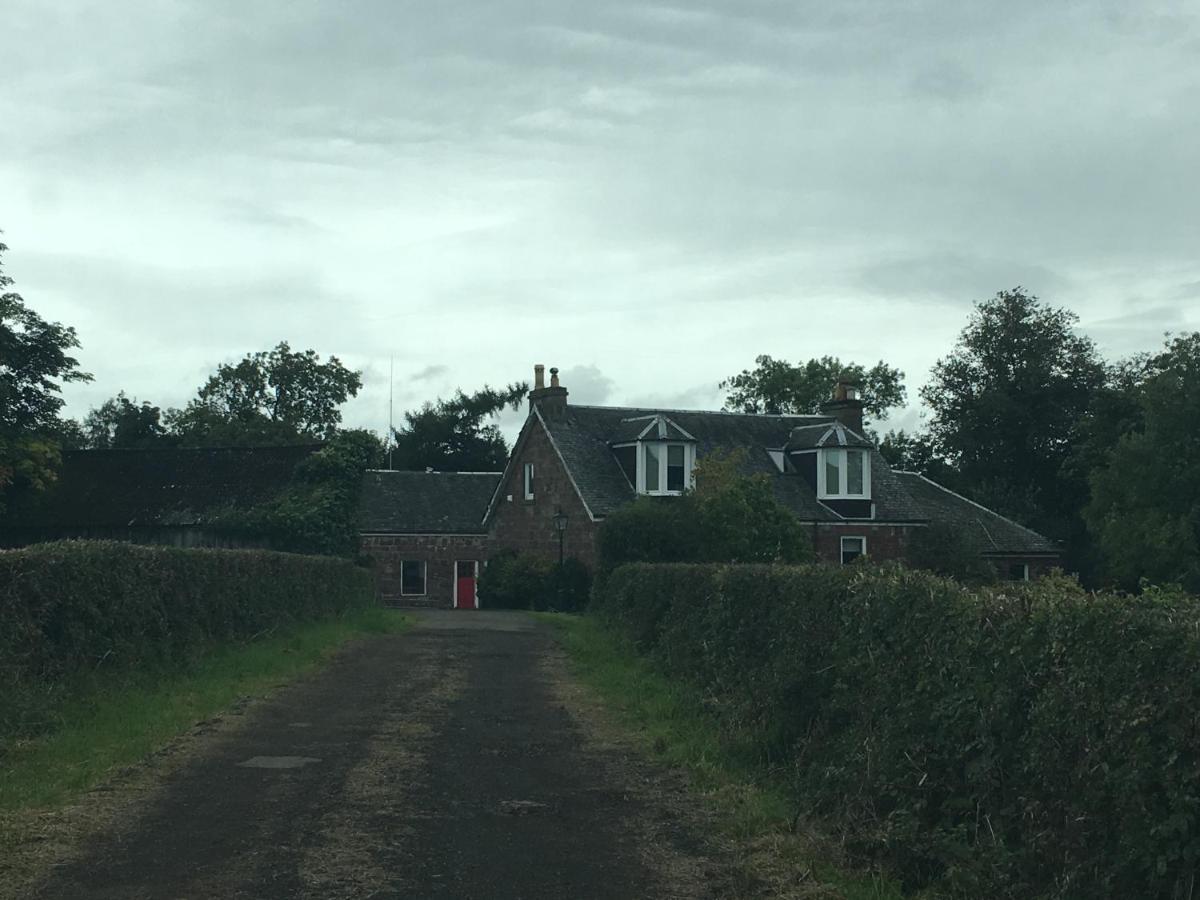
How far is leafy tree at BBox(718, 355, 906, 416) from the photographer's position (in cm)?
8094

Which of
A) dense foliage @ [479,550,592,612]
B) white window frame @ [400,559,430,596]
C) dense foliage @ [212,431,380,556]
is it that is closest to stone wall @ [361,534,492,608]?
white window frame @ [400,559,430,596]

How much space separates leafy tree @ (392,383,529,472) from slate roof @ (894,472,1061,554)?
119 ft

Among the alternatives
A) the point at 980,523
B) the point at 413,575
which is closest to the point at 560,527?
the point at 413,575

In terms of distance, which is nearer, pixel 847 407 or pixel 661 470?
pixel 661 470

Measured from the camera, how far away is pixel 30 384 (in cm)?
4466

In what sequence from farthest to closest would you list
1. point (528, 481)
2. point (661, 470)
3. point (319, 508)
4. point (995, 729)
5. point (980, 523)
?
point (980, 523) < point (528, 481) < point (661, 470) < point (319, 508) < point (995, 729)

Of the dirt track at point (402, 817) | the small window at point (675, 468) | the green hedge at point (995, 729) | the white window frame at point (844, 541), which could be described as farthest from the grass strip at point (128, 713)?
the white window frame at point (844, 541)

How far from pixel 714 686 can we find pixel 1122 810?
9256 millimetres

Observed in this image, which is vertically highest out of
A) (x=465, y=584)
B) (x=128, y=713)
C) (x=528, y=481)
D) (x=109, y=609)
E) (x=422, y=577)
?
(x=528, y=481)

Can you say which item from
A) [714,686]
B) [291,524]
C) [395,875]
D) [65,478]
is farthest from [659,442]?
[395,875]

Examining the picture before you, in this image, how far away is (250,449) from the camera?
172ft

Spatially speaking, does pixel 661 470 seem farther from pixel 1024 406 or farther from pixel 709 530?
pixel 1024 406

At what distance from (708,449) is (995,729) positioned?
4418 centimetres

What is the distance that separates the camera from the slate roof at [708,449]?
48.9 m
